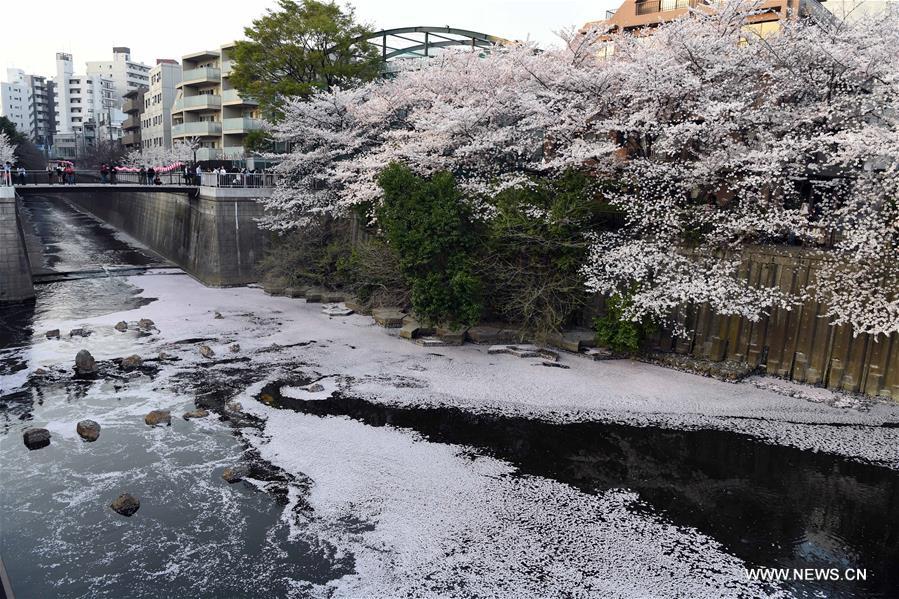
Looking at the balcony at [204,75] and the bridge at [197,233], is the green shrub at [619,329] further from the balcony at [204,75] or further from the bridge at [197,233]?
the balcony at [204,75]

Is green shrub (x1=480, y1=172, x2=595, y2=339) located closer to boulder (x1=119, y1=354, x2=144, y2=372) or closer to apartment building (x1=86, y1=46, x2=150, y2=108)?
boulder (x1=119, y1=354, x2=144, y2=372)

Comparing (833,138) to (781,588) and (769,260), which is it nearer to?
(769,260)

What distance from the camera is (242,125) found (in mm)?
45688

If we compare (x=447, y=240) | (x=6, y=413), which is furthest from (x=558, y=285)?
(x=6, y=413)

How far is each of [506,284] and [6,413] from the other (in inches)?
507

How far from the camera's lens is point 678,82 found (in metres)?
16.2

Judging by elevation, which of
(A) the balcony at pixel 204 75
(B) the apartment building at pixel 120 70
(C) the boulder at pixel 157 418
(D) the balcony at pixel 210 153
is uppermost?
(B) the apartment building at pixel 120 70

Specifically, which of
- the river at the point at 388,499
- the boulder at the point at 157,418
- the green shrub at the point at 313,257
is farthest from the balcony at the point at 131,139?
the boulder at the point at 157,418

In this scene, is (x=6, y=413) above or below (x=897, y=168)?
below

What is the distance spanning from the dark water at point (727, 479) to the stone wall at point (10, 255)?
1732cm

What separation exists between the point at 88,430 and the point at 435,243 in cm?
1017

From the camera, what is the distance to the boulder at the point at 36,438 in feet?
37.8

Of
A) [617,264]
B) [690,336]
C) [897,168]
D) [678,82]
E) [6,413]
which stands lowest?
[6,413]

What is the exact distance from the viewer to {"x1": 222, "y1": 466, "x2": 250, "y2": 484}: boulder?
1026cm
